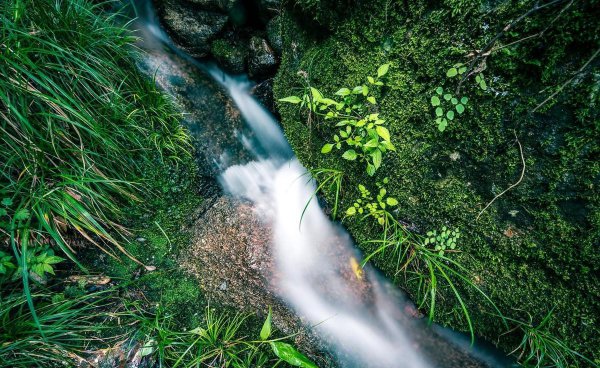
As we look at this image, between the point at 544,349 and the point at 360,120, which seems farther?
the point at 360,120

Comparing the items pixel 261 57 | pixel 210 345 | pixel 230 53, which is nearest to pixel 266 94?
pixel 261 57

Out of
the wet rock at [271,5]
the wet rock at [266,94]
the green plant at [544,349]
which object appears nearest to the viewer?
the green plant at [544,349]

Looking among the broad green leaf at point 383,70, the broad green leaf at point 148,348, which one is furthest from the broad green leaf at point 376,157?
the broad green leaf at point 148,348

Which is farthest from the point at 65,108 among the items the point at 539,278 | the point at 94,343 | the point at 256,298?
the point at 539,278

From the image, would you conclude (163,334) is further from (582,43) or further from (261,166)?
(582,43)

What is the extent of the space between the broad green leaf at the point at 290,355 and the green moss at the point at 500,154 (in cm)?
94

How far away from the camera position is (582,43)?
1.30 meters

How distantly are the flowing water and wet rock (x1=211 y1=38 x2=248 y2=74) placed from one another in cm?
21

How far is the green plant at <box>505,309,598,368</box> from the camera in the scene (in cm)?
160

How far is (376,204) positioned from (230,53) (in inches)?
93.8

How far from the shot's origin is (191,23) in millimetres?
2986

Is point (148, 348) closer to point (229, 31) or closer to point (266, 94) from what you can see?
point (266, 94)

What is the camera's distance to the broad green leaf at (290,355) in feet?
5.67

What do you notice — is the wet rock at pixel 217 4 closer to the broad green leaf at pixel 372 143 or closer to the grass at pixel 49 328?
the broad green leaf at pixel 372 143
